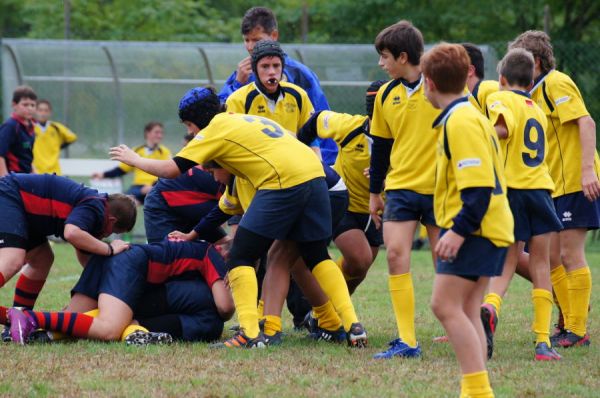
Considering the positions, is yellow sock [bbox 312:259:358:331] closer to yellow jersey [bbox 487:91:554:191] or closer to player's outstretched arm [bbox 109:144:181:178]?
player's outstretched arm [bbox 109:144:181:178]

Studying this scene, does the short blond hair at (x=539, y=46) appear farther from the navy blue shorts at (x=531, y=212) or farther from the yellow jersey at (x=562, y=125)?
the navy blue shorts at (x=531, y=212)

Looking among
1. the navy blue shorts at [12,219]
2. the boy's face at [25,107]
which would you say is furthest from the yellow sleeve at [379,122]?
the boy's face at [25,107]

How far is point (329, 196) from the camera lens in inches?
240

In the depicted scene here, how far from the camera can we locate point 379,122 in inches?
226

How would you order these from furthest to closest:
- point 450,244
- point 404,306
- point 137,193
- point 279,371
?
point 137,193
point 404,306
point 279,371
point 450,244

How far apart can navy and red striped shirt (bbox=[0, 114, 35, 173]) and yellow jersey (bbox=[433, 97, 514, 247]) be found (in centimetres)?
746

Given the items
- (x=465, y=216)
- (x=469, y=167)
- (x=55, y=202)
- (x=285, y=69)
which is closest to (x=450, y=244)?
(x=465, y=216)

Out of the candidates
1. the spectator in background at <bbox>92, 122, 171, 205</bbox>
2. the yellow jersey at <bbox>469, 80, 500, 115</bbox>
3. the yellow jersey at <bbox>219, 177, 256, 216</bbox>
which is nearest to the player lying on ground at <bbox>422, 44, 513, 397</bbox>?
the yellow jersey at <bbox>469, 80, 500, 115</bbox>

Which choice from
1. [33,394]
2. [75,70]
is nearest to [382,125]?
[33,394]

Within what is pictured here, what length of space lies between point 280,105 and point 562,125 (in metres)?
1.90

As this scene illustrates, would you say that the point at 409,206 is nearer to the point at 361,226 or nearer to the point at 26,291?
the point at 361,226

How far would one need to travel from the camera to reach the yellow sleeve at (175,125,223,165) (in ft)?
18.4

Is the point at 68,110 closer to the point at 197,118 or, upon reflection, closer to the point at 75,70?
the point at 75,70

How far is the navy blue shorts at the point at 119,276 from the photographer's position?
5.96 metres
